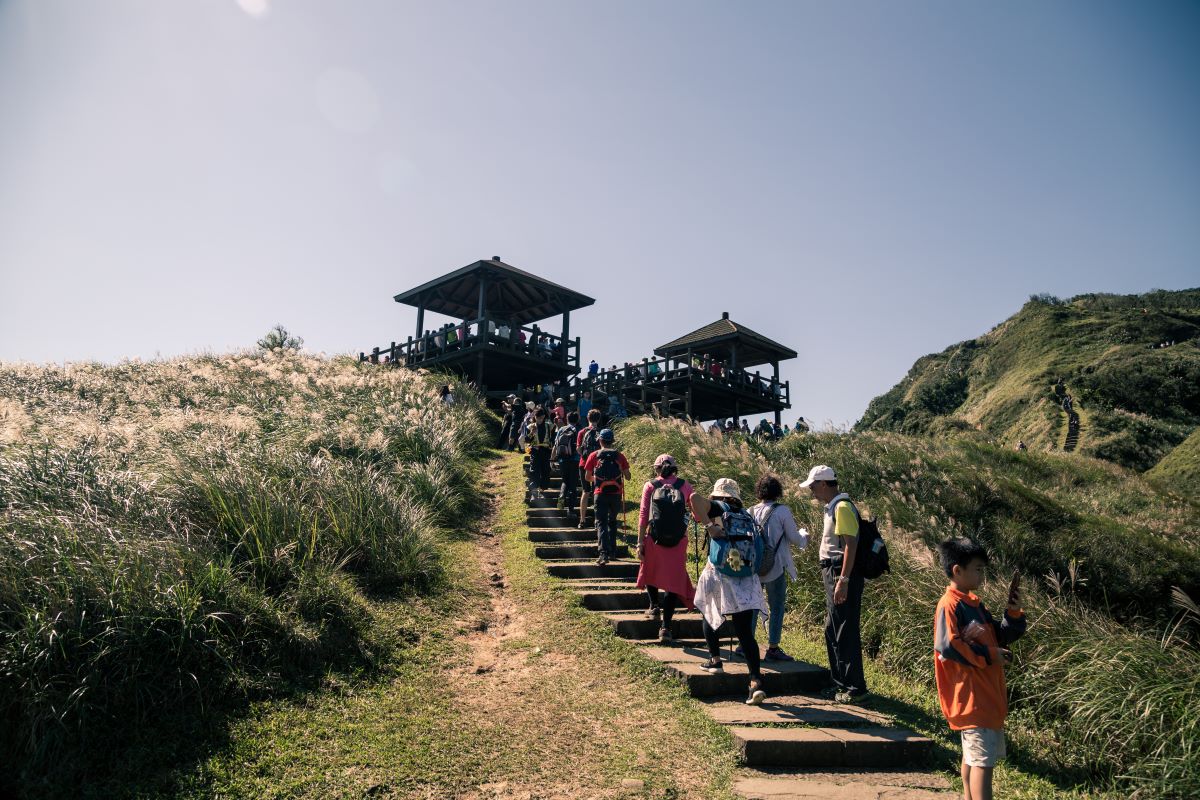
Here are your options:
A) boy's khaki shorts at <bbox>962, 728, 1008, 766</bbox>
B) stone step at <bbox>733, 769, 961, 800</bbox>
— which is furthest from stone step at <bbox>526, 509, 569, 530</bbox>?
boy's khaki shorts at <bbox>962, 728, 1008, 766</bbox>

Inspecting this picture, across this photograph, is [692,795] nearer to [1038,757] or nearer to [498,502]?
[1038,757]

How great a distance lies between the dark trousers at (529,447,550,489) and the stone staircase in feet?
16.9

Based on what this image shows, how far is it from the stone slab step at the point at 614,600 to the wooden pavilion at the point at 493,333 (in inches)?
592

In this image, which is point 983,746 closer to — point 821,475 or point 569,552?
point 821,475

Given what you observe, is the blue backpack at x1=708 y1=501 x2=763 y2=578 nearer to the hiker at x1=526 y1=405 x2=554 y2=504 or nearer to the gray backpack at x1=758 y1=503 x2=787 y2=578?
the gray backpack at x1=758 y1=503 x2=787 y2=578

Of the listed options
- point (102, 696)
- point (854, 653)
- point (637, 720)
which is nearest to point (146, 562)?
point (102, 696)

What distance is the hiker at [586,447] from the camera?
987 cm

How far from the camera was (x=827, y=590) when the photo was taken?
5348mm

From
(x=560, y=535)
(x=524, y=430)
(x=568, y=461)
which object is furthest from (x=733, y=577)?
(x=524, y=430)

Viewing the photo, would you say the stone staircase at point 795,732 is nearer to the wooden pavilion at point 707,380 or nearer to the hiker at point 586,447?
the hiker at point 586,447

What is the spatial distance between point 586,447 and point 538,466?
4.11 ft

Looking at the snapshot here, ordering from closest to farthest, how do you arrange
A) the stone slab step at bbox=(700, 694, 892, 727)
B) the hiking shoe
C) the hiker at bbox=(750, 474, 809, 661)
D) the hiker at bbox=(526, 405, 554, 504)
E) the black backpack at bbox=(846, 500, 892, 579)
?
the stone slab step at bbox=(700, 694, 892, 727) < the black backpack at bbox=(846, 500, 892, 579) < the hiking shoe < the hiker at bbox=(750, 474, 809, 661) < the hiker at bbox=(526, 405, 554, 504)

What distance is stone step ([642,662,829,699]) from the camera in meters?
5.30

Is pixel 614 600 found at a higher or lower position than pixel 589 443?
lower
